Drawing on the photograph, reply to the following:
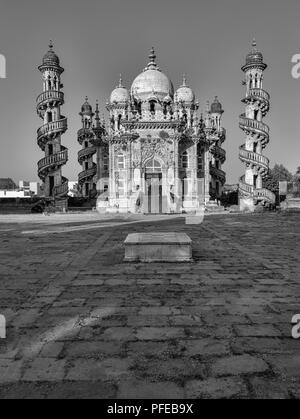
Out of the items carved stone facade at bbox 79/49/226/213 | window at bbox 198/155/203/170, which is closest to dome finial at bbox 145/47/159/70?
carved stone facade at bbox 79/49/226/213

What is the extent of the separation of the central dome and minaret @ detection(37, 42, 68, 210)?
356 inches

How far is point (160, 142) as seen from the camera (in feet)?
124

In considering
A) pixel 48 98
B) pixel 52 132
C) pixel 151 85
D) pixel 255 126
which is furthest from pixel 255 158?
pixel 48 98

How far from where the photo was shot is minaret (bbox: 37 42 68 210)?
38250mm

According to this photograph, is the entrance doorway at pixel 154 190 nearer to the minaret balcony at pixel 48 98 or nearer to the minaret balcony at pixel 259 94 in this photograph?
the minaret balcony at pixel 48 98

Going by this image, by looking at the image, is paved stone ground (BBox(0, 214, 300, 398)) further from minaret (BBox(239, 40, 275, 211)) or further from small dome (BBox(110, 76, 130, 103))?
small dome (BBox(110, 76, 130, 103))

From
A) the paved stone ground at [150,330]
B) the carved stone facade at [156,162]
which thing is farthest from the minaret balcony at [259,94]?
the paved stone ground at [150,330]

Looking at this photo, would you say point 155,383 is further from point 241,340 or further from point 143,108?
point 143,108

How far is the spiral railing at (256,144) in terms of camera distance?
38.7 metres

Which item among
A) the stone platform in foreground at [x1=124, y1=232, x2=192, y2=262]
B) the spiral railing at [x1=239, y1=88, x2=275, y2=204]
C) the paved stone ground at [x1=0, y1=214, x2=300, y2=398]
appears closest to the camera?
the paved stone ground at [x1=0, y1=214, x2=300, y2=398]

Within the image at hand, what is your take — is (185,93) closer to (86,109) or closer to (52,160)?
(86,109)
